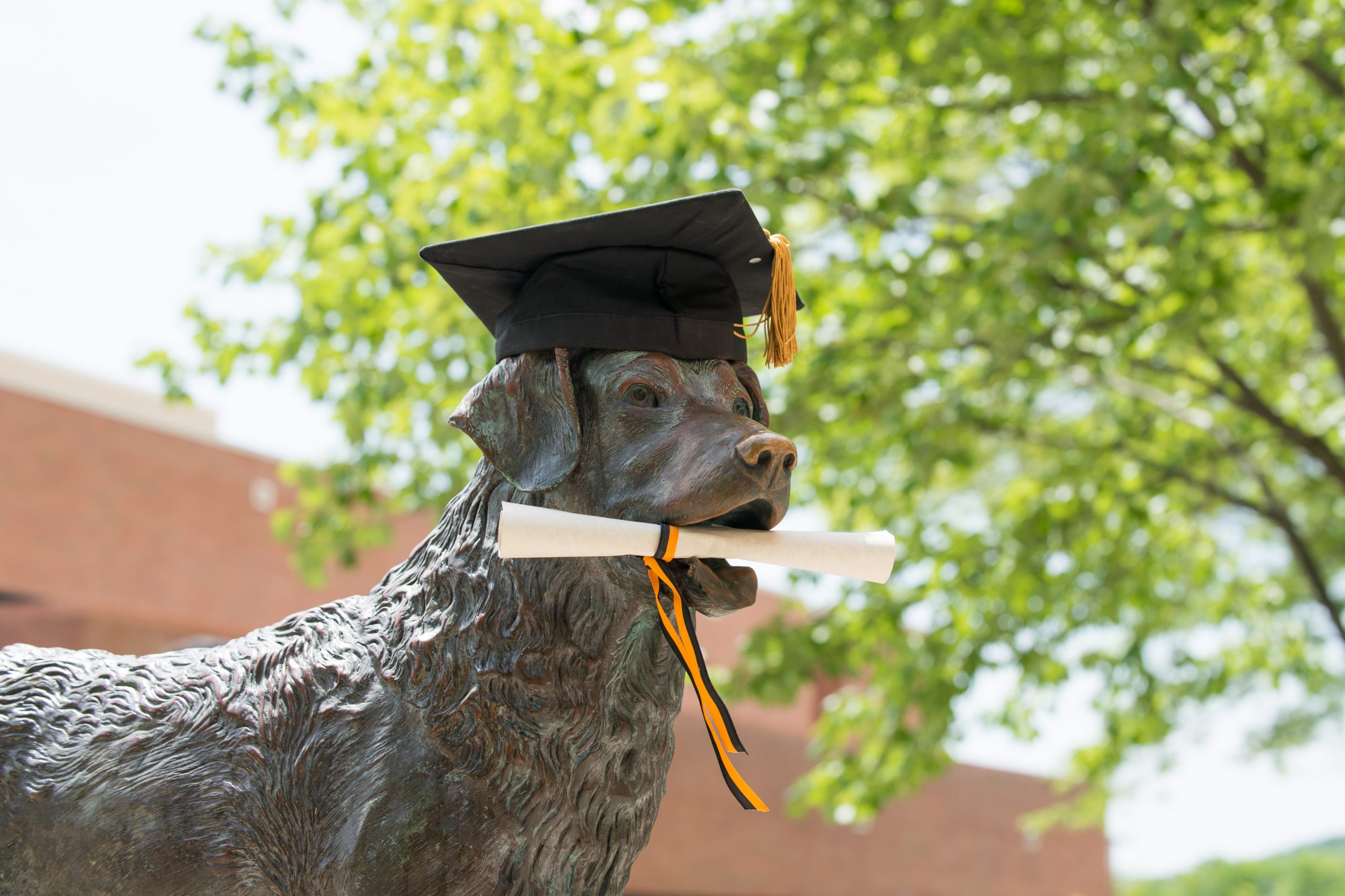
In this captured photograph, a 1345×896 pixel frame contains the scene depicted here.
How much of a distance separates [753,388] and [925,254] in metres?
4.50

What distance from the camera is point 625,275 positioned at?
170cm

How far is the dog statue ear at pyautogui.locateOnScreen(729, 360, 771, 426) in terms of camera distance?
5.76 feet

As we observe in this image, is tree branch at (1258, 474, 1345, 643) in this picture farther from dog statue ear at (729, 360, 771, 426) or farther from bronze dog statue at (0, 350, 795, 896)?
bronze dog statue at (0, 350, 795, 896)

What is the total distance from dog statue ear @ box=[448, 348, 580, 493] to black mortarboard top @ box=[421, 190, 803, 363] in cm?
4

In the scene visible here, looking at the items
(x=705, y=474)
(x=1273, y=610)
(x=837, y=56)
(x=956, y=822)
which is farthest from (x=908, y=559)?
(x=956, y=822)

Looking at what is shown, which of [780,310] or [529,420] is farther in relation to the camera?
[780,310]

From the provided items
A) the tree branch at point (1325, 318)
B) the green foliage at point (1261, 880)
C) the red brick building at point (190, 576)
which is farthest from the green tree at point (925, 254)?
the green foliage at point (1261, 880)

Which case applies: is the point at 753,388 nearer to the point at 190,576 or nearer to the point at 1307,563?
the point at 1307,563

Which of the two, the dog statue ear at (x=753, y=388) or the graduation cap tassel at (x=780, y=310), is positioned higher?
the graduation cap tassel at (x=780, y=310)

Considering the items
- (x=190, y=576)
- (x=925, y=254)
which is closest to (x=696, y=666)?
(x=925, y=254)

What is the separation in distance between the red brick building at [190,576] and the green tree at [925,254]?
9.86 ft

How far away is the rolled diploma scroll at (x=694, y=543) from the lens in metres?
1.48

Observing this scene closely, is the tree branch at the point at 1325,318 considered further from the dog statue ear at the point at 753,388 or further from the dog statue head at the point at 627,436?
the dog statue head at the point at 627,436

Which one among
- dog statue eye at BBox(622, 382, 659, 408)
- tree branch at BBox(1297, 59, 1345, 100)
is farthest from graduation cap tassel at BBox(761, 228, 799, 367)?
tree branch at BBox(1297, 59, 1345, 100)
